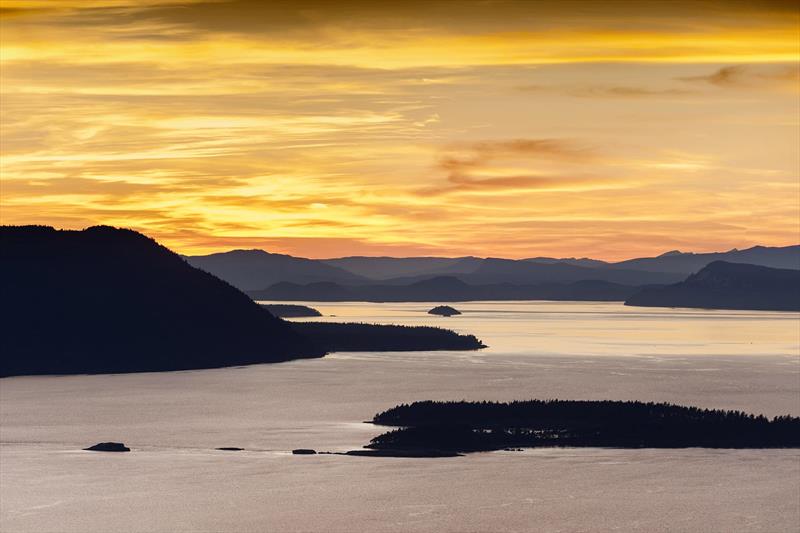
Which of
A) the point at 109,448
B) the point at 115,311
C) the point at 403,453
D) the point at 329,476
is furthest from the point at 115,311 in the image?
the point at 329,476

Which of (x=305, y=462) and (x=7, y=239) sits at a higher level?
(x=7, y=239)

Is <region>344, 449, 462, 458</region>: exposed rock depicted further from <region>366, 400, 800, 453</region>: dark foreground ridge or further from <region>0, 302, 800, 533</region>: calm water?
<region>0, 302, 800, 533</region>: calm water

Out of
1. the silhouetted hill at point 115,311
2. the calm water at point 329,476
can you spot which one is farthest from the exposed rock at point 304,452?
the silhouetted hill at point 115,311

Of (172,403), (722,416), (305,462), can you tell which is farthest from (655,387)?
(305,462)

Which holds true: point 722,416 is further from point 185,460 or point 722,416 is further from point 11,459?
point 11,459

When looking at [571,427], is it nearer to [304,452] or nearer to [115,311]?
[304,452]

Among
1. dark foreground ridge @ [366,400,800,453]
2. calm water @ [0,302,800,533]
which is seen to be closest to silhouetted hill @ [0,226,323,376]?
calm water @ [0,302,800,533]
